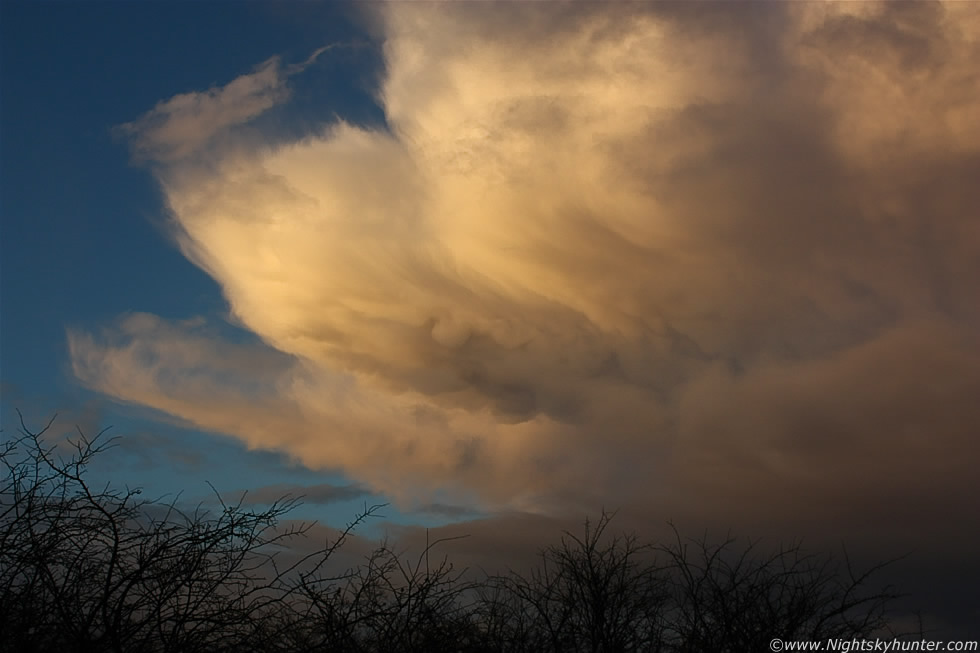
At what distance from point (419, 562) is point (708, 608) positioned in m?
8.46

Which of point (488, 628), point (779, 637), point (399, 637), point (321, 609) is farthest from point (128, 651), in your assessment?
point (779, 637)

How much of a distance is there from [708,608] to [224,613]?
40.2 ft

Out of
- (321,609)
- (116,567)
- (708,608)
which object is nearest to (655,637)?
(708,608)

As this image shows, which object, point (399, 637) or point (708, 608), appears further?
point (708, 608)

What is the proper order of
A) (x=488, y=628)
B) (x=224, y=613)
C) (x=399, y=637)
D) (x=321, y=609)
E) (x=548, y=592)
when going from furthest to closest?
(x=548, y=592) < (x=488, y=628) < (x=399, y=637) < (x=321, y=609) < (x=224, y=613)

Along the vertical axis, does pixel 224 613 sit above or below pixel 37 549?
below

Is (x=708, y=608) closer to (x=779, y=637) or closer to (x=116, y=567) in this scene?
(x=779, y=637)

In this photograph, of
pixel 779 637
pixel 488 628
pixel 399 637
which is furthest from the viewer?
pixel 779 637

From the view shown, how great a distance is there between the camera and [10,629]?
9.02 meters

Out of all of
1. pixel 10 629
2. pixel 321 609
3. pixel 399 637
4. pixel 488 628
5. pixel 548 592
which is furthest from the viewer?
pixel 548 592

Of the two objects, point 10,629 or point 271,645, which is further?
point 271,645

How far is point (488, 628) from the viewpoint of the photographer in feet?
54.2

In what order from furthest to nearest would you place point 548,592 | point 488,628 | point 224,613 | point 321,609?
point 548,592, point 488,628, point 321,609, point 224,613

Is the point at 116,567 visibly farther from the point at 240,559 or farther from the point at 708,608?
the point at 708,608
